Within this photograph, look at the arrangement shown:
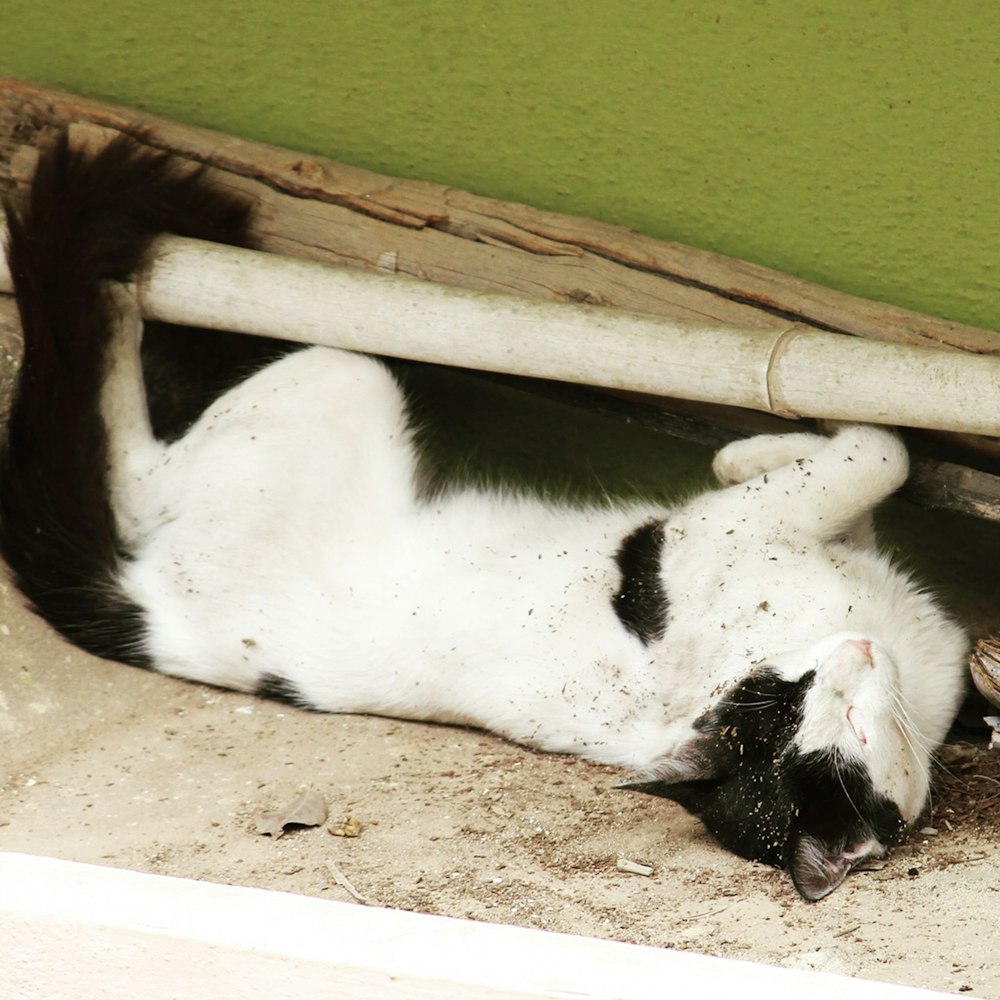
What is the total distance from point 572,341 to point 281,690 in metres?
1.11

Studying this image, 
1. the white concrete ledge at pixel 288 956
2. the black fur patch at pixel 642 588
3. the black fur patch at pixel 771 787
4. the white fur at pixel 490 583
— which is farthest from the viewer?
the black fur patch at pixel 642 588

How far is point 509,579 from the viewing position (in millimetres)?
2959

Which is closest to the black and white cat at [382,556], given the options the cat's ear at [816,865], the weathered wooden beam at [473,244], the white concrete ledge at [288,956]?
the weathered wooden beam at [473,244]

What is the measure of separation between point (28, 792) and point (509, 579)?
1179mm

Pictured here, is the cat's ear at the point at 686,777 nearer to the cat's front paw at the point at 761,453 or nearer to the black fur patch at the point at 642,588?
the black fur patch at the point at 642,588

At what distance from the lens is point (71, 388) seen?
2992 mm

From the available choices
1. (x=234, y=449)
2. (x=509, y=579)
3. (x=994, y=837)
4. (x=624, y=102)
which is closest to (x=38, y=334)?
(x=234, y=449)

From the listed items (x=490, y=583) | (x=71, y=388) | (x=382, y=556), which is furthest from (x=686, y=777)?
(x=71, y=388)

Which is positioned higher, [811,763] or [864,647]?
[864,647]

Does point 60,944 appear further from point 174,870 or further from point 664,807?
point 664,807

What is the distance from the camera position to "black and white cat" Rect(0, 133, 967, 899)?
2.71m

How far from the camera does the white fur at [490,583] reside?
2689mm

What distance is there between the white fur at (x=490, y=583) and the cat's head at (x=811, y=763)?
1 cm

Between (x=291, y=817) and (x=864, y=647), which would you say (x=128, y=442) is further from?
(x=864, y=647)
